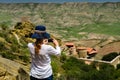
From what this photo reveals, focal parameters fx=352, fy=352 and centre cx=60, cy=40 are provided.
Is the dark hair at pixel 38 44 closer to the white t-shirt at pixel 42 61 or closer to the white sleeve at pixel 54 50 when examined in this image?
the white t-shirt at pixel 42 61

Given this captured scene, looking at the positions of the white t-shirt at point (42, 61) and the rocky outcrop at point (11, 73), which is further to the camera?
the rocky outcrop at point (11, 73)

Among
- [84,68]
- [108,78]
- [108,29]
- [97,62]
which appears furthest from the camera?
[108,29]

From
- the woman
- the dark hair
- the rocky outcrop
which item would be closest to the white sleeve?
the woman

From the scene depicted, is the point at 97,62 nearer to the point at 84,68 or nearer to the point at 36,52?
the point at 84,68

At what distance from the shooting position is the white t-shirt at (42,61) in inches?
253

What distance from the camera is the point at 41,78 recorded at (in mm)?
6488

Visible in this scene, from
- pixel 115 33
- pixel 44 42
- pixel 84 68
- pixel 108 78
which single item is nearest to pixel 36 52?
pixel 44 42

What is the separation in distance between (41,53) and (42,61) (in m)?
0.16

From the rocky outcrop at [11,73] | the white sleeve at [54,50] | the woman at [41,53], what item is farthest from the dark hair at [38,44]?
the rocky outcrop at [11,73]

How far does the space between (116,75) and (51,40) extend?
95.3ft

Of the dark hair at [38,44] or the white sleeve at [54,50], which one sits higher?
the dark hair at [38,44]

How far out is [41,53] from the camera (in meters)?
6.43

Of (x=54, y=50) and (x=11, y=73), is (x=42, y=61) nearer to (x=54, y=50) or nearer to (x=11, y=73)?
(x=54, y=50)

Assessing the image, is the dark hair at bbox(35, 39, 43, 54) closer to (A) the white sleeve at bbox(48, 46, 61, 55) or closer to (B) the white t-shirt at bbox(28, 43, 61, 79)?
(B) the white t-shirt at bbox(28, 43, 61, 79)
